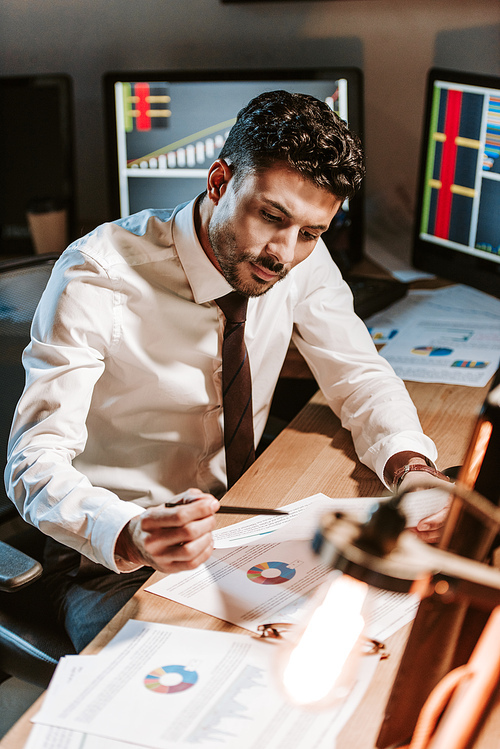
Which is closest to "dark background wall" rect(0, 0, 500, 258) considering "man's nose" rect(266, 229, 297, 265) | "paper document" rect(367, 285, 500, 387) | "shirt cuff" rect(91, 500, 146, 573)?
"paper document" rect(367, 285, 500, 387)

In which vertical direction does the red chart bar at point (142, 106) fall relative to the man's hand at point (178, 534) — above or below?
above

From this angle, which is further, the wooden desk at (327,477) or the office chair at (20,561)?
A: the office chair at (20,561)

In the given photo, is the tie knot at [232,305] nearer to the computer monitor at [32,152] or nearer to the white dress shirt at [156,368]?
the white dress shirt at [156,368]

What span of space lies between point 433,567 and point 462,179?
1488mm

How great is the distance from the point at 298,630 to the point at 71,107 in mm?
1684

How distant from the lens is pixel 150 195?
1966 mm

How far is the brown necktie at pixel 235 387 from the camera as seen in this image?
1.19 meters

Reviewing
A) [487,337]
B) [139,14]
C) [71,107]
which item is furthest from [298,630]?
[139,14]

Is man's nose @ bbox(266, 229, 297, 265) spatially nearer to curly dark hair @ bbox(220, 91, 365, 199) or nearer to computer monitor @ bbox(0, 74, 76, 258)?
curly dark hair @ bbox(220, 91, 365, 199)

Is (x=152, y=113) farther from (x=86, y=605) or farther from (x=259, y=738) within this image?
(x=259, y=738)

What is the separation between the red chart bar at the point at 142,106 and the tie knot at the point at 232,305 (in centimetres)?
92

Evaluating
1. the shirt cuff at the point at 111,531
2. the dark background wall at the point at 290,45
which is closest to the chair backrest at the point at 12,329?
the shirt cuff at the point at 111,531

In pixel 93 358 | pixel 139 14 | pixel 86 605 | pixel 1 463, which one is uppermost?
pixel 139 14

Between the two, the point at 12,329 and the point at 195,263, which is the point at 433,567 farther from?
the point at 12,329
